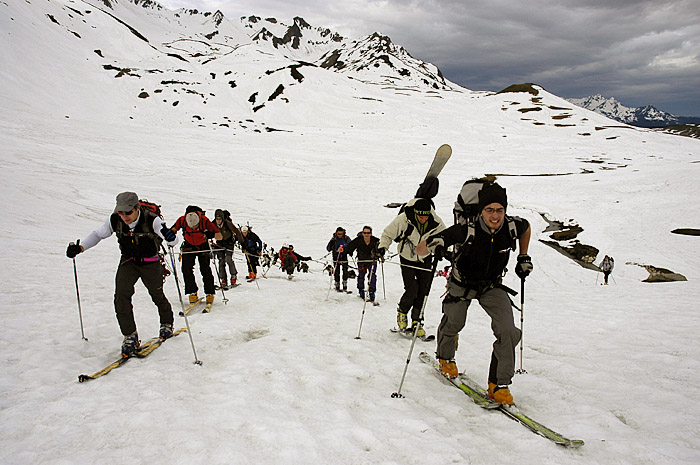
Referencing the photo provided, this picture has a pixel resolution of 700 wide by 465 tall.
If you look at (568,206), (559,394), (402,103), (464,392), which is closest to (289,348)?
(464,392)

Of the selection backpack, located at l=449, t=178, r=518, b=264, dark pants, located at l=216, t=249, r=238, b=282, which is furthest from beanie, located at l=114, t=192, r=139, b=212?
dark pants, located at l=216, t=249, r=238, b=282

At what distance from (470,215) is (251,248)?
31.9 feet

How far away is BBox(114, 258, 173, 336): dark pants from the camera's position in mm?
5469

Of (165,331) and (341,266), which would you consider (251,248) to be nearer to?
(341,266)

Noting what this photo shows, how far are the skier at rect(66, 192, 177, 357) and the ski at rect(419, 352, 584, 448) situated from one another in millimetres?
4666

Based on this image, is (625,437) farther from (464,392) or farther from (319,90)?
(319,90)

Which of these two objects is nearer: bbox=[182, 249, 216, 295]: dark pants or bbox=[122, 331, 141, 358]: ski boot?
bbox=[122, 331, 141, 358]: ski boot

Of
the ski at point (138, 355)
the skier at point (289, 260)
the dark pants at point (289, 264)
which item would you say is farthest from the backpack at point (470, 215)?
the dark pants at point (289, 264)

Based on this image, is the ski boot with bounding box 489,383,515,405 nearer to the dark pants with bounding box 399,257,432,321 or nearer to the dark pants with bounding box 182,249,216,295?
the dark pants with bounding box 399,257,432,321

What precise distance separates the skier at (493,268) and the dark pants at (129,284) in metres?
4.39

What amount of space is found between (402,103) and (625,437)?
78.1m

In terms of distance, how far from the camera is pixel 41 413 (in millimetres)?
3678

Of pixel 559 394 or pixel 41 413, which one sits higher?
pixel 41 413

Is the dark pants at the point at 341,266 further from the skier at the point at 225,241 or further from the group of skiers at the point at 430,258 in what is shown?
Answer: the group of skiers at the point at 430,258
